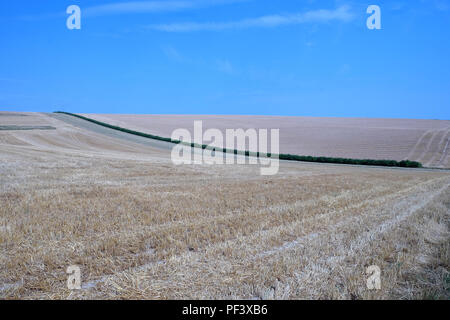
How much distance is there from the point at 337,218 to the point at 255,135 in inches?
1964

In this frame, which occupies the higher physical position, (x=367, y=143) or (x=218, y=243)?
(x=367, y=143)

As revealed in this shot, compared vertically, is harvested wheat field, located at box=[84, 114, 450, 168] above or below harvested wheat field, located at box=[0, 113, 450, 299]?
above

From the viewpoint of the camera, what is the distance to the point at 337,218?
25.8ft

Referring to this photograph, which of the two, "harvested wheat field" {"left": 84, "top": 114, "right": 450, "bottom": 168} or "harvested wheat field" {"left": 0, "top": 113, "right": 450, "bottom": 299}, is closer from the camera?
"harvested wheat field" {"left": 0, "top": 113, "right": 450, "bottom": 299}

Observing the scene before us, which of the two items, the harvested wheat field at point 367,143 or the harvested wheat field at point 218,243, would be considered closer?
the harvested wheat field at point 218,243

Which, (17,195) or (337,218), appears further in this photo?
(17,195)

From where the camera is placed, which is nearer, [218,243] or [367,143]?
A: [218,243]

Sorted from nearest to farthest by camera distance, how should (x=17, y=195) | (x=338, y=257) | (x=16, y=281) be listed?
(x=16, y=281) → (x=338, y=257) → (x=17, y=195)

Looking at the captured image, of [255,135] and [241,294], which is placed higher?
[255,135]

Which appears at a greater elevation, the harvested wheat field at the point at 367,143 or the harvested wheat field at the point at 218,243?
the harvested wheat field at the point at 367,143
